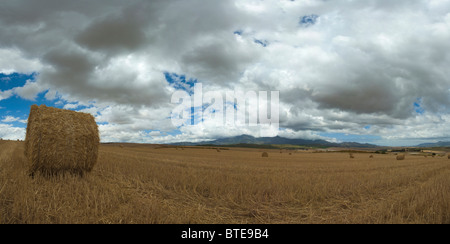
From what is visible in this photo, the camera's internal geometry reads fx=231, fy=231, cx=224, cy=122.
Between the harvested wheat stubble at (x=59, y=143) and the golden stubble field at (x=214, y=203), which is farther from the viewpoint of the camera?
the harvested wheat stubble at (x=59, y=143)

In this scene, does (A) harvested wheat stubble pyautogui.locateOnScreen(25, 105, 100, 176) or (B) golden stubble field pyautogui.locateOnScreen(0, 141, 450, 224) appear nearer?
(B) golden stubble field pyautogui.locateOnScreen(0, 141, 450, 224)

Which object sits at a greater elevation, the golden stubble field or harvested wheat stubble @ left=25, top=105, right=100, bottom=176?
harvested wheat stubble @ left=25, top=105, right=100, bottom=176


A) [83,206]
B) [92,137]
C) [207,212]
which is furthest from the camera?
[92,137]

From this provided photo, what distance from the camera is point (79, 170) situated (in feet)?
29.9

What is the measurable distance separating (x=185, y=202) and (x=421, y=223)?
16.2 feet

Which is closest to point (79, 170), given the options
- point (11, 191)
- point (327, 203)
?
point (11, 191)

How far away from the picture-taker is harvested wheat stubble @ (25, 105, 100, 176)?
8555mm

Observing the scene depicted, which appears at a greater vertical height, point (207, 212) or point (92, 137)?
point (92, 137)

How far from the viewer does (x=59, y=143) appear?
8750 millimetres

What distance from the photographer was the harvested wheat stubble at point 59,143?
8.55 meters

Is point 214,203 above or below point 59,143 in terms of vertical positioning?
below

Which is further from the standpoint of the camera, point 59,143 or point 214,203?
point 59,143

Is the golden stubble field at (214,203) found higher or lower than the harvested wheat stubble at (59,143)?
lower
